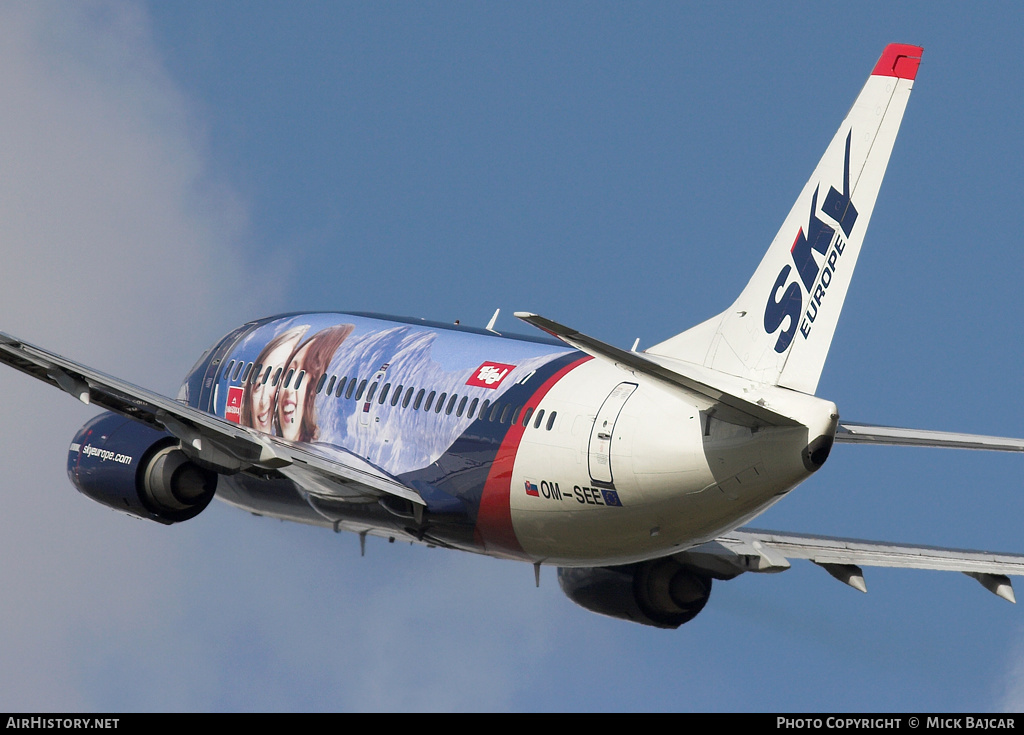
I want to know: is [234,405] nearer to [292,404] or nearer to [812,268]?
A: [292,404]

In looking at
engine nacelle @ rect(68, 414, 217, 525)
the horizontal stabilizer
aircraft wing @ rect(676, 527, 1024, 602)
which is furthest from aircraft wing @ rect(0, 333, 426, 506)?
the horizontal stabilizer

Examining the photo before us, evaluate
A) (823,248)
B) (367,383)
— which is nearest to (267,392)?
(367,383)

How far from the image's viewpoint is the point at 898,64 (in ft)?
83.6

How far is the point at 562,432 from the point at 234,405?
390 inches

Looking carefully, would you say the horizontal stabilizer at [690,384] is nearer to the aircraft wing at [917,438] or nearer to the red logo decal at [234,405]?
the aircraft wing at [917,438]

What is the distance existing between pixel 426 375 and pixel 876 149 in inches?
395

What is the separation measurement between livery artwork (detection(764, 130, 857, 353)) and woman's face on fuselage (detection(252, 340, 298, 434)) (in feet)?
41.1

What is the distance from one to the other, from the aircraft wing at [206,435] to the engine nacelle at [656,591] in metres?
5.31

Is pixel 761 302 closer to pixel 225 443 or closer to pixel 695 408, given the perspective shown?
pixel 695 408

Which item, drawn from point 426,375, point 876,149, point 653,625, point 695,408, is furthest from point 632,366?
point 653,625

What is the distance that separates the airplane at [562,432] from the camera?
83.1 ft

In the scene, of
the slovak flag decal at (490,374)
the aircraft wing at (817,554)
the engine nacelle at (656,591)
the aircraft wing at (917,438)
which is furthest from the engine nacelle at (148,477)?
the aircraft wing at (917,438)

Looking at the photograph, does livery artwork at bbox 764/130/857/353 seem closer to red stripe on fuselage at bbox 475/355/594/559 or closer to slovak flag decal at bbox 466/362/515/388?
red stripe on fuselage at bbox 475/355/594/559

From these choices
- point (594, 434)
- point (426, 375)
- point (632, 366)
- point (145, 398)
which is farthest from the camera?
point (426, 375)
